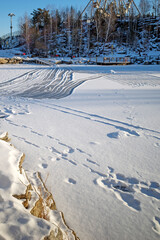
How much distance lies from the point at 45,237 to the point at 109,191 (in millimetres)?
978

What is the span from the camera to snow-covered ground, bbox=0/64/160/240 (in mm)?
1440

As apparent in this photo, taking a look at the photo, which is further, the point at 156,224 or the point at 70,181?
the point at 70,181

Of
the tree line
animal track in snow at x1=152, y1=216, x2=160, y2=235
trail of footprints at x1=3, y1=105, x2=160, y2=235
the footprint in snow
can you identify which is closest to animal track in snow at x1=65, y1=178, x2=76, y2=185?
trail of footprints at x1=3, y1=105, x2=160, y2=235

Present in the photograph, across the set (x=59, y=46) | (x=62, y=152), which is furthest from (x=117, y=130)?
(x=59, y=46)

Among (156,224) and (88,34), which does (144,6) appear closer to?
(88,34)

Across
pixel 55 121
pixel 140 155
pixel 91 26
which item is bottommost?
pixel 140 155

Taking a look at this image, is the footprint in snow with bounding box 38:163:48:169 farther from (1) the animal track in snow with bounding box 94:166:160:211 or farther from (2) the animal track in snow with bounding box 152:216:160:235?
(2) the animal track in snow with bounding box 152:216:160:235

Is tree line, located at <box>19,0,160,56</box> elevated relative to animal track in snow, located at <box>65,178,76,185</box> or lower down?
elevated

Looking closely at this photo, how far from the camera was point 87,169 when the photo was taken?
223 cm

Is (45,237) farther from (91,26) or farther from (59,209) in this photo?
(91,26)

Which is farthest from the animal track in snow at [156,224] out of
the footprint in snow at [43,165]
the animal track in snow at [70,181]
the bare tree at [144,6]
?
the bare tree at [144,6]

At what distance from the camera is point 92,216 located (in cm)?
159

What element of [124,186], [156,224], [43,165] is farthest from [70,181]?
[156,224]

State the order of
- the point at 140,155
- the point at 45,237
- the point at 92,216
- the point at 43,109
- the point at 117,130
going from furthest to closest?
the point at 43,109 < the point at 117,130 < the point at 140,155 < the point at 92,216 < the point at 45,237
